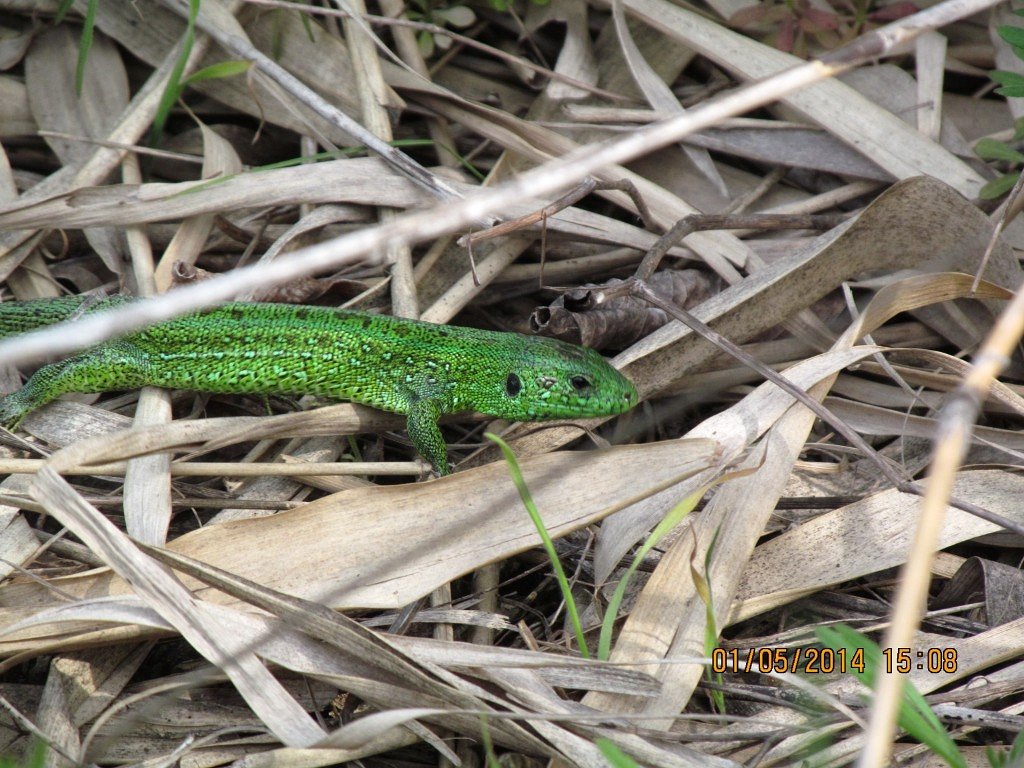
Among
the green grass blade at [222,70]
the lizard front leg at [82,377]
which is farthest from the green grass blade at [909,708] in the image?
the green grass blade at [222,70]

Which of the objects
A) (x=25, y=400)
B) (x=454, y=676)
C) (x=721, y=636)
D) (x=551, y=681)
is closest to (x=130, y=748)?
(x=454, y=676)

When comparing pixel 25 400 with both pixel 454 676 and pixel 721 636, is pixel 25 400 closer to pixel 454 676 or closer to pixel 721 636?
pixel 454 676

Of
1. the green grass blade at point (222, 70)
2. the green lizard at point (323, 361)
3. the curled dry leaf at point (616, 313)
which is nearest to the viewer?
the green lizard at point (323, 361)

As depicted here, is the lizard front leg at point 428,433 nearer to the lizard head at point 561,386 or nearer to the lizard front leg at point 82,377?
the lizard head at point 561,386

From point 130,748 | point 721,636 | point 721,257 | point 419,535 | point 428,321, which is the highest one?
point 721,257

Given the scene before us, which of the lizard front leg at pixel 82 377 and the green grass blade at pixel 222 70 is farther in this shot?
the green grass blade at pixel 222 70

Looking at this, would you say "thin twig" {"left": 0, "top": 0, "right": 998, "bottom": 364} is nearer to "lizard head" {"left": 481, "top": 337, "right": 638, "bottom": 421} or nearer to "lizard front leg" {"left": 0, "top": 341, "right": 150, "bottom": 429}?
"lizard head" {"left": 481, "top": 337, "right": 638, "bottom": 421}
